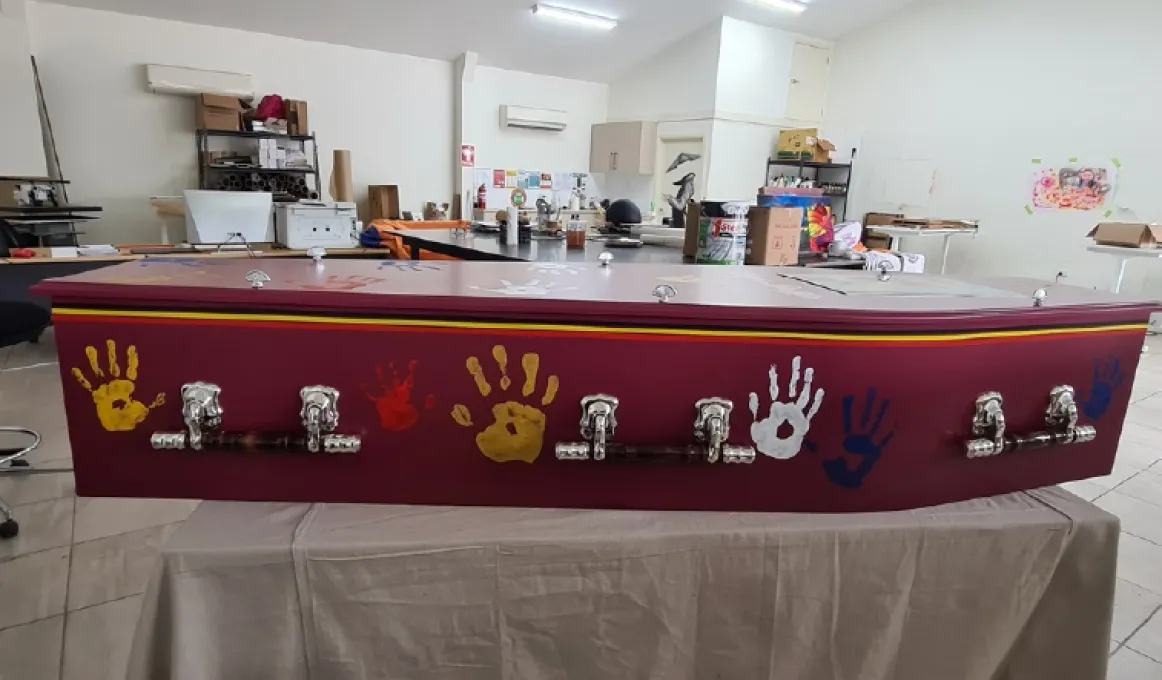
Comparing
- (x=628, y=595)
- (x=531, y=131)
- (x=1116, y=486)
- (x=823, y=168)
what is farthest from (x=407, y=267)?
(x=823, y=168)

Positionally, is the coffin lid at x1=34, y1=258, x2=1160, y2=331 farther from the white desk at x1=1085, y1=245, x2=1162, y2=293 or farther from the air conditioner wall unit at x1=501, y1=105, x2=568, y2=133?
the air conditioner wall unit at x1=501, y1=105, x2=568, y2=133

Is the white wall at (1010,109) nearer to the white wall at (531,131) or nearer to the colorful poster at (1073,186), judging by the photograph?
the colorful poster at (1073,186)

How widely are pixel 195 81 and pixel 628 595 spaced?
18.7ft

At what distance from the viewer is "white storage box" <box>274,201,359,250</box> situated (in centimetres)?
492

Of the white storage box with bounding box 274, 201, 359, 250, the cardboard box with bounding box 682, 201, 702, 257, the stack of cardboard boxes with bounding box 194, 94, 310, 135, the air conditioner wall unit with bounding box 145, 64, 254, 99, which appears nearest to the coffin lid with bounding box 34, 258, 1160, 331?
the cardboard box with bounding box 682, 201, 702, 257

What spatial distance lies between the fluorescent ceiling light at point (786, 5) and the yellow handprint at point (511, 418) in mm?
6402

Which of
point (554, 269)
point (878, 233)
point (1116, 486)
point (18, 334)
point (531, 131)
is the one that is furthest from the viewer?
point (531, 131)

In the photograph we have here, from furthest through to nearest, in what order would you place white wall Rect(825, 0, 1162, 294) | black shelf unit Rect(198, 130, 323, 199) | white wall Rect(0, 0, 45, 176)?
white wall Rect(825, 0, 1162, 294) < black shelf unit Rect(198, 130, 323, 199) < white wall Rect(0, 0, 45, 176)

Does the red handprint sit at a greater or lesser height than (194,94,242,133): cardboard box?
lesser

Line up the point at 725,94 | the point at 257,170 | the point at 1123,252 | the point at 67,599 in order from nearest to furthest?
the point at 67,599 → the point at 1123,252 → the point at 257,170 → the point at 725,94

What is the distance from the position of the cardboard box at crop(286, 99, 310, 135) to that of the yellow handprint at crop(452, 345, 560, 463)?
5406 mm

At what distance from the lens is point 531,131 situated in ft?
23.5

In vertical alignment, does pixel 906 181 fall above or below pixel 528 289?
above

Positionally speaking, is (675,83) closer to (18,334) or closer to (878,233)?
(878,233)
